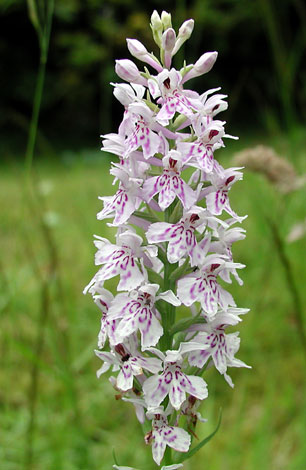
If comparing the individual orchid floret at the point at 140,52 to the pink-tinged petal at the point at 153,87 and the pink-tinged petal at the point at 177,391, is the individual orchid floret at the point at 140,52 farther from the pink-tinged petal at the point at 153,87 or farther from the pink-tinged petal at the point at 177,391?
the pink-tinged petal at the point at 177,391

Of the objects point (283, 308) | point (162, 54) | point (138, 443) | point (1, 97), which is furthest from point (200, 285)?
point (1, 97)

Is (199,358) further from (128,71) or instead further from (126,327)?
(128,71)

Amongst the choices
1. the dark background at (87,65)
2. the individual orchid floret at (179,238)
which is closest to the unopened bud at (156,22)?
the individual orchid floret at (179,238)

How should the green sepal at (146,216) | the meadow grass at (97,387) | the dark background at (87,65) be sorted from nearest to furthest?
1. the green sepal at (146,216)
2. the meadow grass at (97,387)
3. the dark background at (87,65)

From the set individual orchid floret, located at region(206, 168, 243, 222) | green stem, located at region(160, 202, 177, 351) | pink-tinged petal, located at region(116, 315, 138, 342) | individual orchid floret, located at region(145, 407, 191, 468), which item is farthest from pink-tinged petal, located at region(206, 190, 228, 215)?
individual orchid floret, located at region(145, 407, 191, 468)

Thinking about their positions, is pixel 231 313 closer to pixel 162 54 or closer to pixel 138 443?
pixel 162 54

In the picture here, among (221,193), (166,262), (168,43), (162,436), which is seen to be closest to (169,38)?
(168,43)

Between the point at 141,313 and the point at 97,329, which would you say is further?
the point at 97,329
